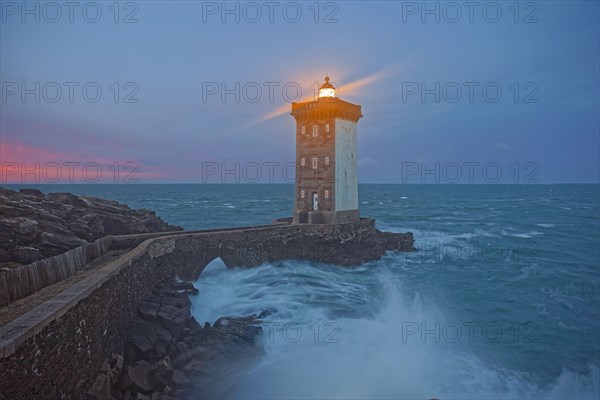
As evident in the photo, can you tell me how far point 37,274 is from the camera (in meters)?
10.4

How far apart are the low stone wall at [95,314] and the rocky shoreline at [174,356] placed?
0.42m

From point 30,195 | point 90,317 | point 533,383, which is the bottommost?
point 533,383

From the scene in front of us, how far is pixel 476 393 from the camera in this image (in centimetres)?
1274

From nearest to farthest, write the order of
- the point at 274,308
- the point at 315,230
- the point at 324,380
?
1. the point at 324,380
2. the point at 274,308
3. the point at 315,230

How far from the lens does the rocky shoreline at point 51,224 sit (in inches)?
590

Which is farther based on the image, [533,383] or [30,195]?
[30,195]

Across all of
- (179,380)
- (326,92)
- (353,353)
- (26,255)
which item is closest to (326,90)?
(326,92)

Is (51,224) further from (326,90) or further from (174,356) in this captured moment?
(326,90)

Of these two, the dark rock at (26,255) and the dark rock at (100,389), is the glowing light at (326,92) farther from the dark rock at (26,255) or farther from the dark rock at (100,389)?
the dark rock at (100,389)

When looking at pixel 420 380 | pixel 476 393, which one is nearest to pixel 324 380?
pixel 420 380

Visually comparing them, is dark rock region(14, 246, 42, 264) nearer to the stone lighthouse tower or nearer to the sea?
the sea

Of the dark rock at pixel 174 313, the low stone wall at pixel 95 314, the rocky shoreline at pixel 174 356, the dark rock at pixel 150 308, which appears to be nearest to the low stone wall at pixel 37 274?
the low stone wall at pixel 95 314

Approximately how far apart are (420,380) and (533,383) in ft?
14.1

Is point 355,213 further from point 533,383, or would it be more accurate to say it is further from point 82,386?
point 82,386
